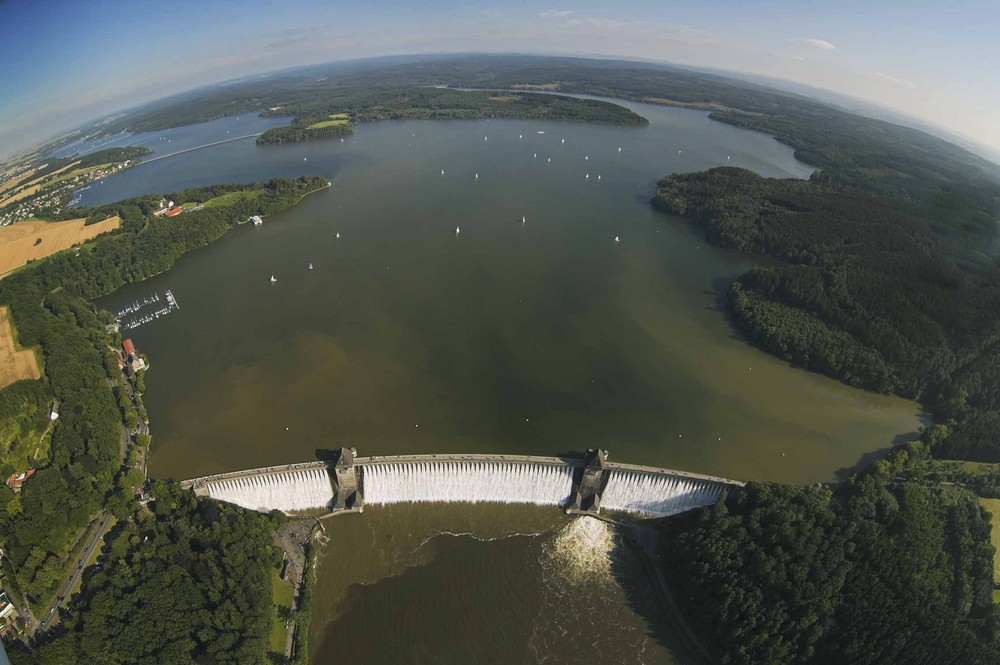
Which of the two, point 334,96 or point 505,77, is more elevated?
point 505,77

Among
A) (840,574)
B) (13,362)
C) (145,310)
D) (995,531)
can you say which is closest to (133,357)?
(13,362)

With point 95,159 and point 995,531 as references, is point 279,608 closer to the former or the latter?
point 995,531

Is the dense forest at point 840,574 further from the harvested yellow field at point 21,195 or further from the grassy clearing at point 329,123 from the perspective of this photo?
the grassy clearing at point 329,123

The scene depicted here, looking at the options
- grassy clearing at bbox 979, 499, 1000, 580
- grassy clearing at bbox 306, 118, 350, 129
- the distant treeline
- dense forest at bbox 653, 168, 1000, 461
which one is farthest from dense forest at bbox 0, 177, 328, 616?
grassy clearing at bbox 306, 118, 350, 129

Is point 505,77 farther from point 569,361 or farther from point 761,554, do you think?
point 761,554

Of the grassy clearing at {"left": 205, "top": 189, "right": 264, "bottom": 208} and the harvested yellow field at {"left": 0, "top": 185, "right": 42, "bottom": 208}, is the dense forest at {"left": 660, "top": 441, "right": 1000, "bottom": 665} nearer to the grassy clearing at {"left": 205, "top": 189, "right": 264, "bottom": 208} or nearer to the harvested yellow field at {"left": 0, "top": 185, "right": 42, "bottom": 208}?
the grassy clearing at {"left": 205, "top": 189, "right": 264, "bottom": 208}

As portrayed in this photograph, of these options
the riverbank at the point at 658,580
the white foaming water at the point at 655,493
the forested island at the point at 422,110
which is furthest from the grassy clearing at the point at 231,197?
the riverbank at the point at 658,580

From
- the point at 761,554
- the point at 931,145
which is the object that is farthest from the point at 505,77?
the point at 761,554

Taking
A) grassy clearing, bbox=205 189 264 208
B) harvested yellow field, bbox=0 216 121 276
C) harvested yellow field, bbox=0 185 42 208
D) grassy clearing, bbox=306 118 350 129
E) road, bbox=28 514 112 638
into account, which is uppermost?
grassy clearing, bbox=306 118 350 129
